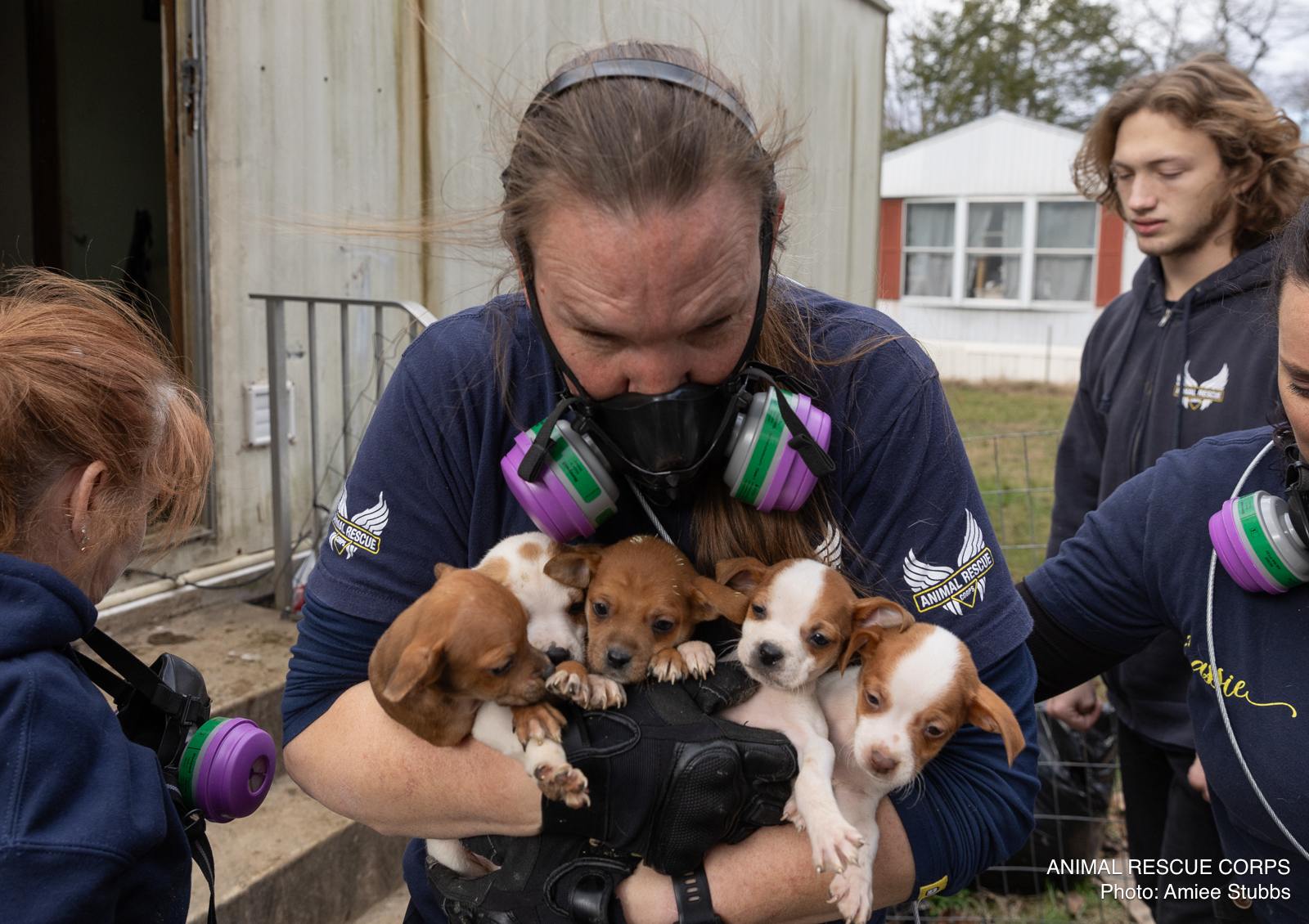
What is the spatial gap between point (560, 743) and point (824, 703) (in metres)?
0.60

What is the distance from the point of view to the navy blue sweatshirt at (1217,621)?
6.49 ft

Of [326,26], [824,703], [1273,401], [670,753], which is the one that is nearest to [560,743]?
[670,753]

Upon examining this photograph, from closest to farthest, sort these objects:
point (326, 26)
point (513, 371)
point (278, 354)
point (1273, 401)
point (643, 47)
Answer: point (643, 47), point (513, 371), point (1273, 401), point (278, 354), point (326, 26)

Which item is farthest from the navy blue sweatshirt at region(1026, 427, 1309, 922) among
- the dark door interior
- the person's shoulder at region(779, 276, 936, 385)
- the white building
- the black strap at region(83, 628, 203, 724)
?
the white building

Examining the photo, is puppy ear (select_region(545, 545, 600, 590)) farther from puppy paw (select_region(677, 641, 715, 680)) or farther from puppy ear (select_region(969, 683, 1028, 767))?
puppy ear (select_region(969, 683, 1028, 767))

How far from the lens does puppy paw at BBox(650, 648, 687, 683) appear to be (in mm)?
1864

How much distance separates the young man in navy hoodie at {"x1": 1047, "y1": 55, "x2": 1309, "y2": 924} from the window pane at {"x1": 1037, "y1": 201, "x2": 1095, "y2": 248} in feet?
62.5

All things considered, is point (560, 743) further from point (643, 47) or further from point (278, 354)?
point (278, 354)

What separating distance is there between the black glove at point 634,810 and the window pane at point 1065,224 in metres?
22.0

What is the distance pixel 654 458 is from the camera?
68.9 inches

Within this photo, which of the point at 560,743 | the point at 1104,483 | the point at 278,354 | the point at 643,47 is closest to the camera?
the point at 560,743

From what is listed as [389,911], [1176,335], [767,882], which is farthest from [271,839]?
[1176,335]

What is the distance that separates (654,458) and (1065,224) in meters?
22.2

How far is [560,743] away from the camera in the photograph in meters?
1.68
